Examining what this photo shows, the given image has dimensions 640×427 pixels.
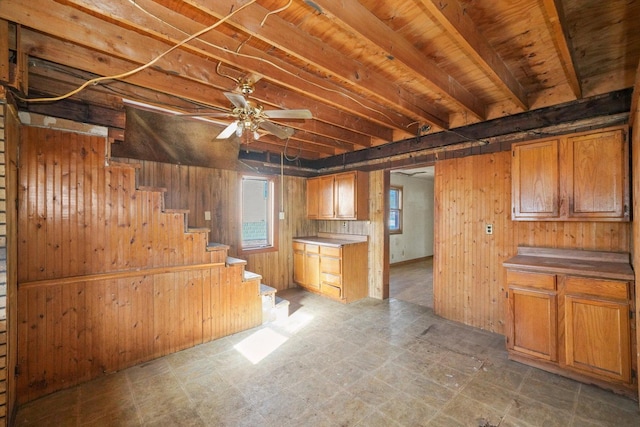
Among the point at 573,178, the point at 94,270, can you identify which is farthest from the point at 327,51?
the point at 94,270

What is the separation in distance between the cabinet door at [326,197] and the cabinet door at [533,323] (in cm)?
293

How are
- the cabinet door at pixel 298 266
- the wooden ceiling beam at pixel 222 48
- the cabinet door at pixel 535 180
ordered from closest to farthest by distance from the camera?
the wooden ceiling beam at pixel 222 48, the cabinet door at pixel 535 180, the cabinet door at pixel 298 266

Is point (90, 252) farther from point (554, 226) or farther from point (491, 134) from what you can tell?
point (554, 226)

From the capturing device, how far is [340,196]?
473cm

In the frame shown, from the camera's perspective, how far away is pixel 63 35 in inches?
64.2

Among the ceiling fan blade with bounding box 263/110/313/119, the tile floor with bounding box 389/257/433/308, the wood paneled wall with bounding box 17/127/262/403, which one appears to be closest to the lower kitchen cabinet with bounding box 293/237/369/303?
the tile floor with bounding box 389/257/433/308

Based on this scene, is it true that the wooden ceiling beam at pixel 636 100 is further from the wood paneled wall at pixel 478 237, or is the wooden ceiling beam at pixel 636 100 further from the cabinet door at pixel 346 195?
the cabinet door at pixel 346 195

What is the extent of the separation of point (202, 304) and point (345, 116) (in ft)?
9.24

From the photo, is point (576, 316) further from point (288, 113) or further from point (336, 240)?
point (336, 240)

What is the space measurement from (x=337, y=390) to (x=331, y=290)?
2255 millimetres

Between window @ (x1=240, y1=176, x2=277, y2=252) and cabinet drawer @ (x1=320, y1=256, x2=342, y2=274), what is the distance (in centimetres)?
97

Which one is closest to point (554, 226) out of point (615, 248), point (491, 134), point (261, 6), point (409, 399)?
point (615, 248)

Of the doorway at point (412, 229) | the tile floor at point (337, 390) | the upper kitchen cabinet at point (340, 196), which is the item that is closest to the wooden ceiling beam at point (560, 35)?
the tile floor at point (337, 390)

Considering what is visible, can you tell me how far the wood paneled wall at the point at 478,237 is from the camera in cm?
305
